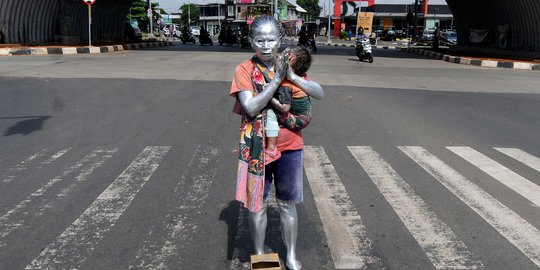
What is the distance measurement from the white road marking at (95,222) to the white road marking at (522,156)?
4.67 meters

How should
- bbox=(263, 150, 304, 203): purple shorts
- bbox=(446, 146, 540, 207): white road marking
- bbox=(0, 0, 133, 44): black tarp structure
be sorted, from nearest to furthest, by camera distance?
bbox=(263, 150, 304, 203): purple shorts
bbox=(446, 146, 540, 207): white road marking
bbox=(0, 0, 133, 44): black tarp structure

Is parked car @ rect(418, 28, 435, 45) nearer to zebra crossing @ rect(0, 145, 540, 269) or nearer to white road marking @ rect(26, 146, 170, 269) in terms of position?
zebra crossing @ rect(0, 145, 540, 269)

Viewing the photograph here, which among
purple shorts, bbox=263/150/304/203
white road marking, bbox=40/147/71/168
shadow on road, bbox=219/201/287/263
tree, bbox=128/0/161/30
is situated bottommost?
shadow on road, bbox=219/201/287/263

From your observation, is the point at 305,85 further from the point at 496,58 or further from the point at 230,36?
the point at 230,36

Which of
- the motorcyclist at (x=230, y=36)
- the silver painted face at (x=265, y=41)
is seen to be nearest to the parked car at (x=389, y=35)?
the motorcyclist at (x=230, y=36)

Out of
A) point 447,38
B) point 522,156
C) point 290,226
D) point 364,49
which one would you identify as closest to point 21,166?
point 290,226

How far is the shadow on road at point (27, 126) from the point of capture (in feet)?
24.4

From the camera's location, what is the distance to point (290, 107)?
2.98 meters

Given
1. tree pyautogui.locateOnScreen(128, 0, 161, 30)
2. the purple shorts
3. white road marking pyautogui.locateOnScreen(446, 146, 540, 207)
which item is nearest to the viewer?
the purple shorts

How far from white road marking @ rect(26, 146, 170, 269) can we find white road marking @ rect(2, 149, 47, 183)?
1173 millimetres

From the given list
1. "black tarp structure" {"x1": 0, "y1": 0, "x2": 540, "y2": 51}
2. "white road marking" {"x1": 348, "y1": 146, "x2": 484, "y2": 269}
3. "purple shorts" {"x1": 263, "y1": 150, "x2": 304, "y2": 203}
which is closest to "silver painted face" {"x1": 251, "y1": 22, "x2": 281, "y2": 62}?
"purple shorts" {"x1": 263, "y1": 150, "x2": 304, "y2": 203}

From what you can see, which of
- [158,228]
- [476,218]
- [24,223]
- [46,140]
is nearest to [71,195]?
[24,223]

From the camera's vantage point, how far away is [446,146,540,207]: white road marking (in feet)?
16.6

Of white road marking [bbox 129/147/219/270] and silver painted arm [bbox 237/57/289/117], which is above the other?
silver painted arm [bbox 237/57/289/117]
